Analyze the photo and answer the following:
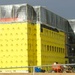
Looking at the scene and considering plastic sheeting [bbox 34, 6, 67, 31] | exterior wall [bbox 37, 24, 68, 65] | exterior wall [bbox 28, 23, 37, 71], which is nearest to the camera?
exterior wall [bbox 28, 23, 37, 71]

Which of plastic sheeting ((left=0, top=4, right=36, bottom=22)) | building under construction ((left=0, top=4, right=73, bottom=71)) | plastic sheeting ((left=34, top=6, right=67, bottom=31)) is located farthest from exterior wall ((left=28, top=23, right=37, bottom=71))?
plastic sheeting ((left=34, top=6, right=67, bottom=31))

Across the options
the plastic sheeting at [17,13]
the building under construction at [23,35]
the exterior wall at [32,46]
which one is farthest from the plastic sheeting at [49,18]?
the exterior wall at [32,46]

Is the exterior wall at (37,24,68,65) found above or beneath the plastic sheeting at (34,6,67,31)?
beneath

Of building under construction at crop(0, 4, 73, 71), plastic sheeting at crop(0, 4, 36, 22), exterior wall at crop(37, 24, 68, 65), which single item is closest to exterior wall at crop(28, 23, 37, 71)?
building under construction at crop(0, 4, 73, 71)

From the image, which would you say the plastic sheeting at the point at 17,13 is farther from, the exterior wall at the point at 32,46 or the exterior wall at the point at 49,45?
the exterior wall at the point at 49,45

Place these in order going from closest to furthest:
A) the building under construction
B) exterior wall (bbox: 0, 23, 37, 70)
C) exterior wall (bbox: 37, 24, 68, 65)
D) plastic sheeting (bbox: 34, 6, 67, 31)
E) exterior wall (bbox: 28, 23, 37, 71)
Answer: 1. exterior wall (bbox: 0, 23, 37, 70)
2. the building under construction
3. exterior wall (bbox: 28, 23, 37, 71)
4. plastic sheeting (bbox: 34, 6, 67, 31)
5. exterior wall (bbox: 37, 24, 68, 65)

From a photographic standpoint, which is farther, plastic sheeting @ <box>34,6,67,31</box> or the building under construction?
plastic sheeting @ <box>34,6,67,31</box>

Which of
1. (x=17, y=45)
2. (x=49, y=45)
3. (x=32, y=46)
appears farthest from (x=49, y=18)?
(x=17, y=45)

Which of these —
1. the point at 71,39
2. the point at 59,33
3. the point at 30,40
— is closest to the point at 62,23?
the point at 59,33

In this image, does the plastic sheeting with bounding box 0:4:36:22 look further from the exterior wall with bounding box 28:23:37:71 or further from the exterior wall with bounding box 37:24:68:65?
the exterior wall with bounding box 37:24:68:65

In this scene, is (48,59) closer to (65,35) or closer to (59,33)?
(59,33)

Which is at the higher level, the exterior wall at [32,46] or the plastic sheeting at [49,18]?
the plastic sheeting at [49,18]

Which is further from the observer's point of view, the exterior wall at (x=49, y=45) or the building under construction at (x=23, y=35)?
the exterior wall at (x=49, y=45)

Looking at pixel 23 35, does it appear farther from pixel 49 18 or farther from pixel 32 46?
pixel 49 18
